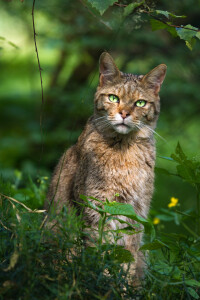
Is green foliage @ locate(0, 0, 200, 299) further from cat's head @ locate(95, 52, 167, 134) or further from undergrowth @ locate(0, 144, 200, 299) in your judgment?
cat's head @ locate(95, 52, 167, 134)

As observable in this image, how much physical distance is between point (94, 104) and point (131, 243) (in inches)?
41.3

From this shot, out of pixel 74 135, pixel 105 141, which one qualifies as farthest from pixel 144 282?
pixel 74 135

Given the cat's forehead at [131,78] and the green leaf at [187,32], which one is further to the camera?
the cat's forehead at [131,78]

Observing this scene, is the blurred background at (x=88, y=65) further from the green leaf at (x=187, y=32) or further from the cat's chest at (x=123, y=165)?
the green leaf at (x=187, y=32)

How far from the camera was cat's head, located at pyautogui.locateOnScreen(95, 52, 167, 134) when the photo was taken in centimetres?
309

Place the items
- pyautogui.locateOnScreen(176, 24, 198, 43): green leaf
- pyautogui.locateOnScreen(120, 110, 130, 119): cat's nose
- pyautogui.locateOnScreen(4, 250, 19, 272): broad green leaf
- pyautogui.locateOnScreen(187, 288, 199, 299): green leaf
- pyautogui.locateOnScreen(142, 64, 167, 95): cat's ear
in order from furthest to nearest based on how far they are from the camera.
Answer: pyautogui.locateOnScreen(142, 64, 167, 95): cat's ear
pyautogui.locateOnScreen(120, 110, 130, 119): cat's nose
pyautogui.locateOnScreen(176, 24, 198, 43): green leaf
pyautogui.locateOnScreen(187, 288, 199, 299): green leaf
pyautogui.locateOnScreen(4, 250, 19, 272): broad green leaf

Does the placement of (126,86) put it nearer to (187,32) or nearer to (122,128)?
(122,128)

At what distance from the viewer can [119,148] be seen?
10.7ft

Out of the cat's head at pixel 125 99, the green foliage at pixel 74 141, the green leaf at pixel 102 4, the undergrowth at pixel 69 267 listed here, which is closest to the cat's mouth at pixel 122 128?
the cat's head at pixel 125 99

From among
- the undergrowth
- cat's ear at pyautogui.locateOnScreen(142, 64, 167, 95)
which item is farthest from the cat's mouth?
the undergrowth

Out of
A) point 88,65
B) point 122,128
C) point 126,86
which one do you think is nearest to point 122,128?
point 122,128

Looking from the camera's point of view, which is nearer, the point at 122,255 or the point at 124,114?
the point at 122,255

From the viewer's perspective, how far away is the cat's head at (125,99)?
121 inches

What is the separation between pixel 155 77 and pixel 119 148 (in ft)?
1.94
